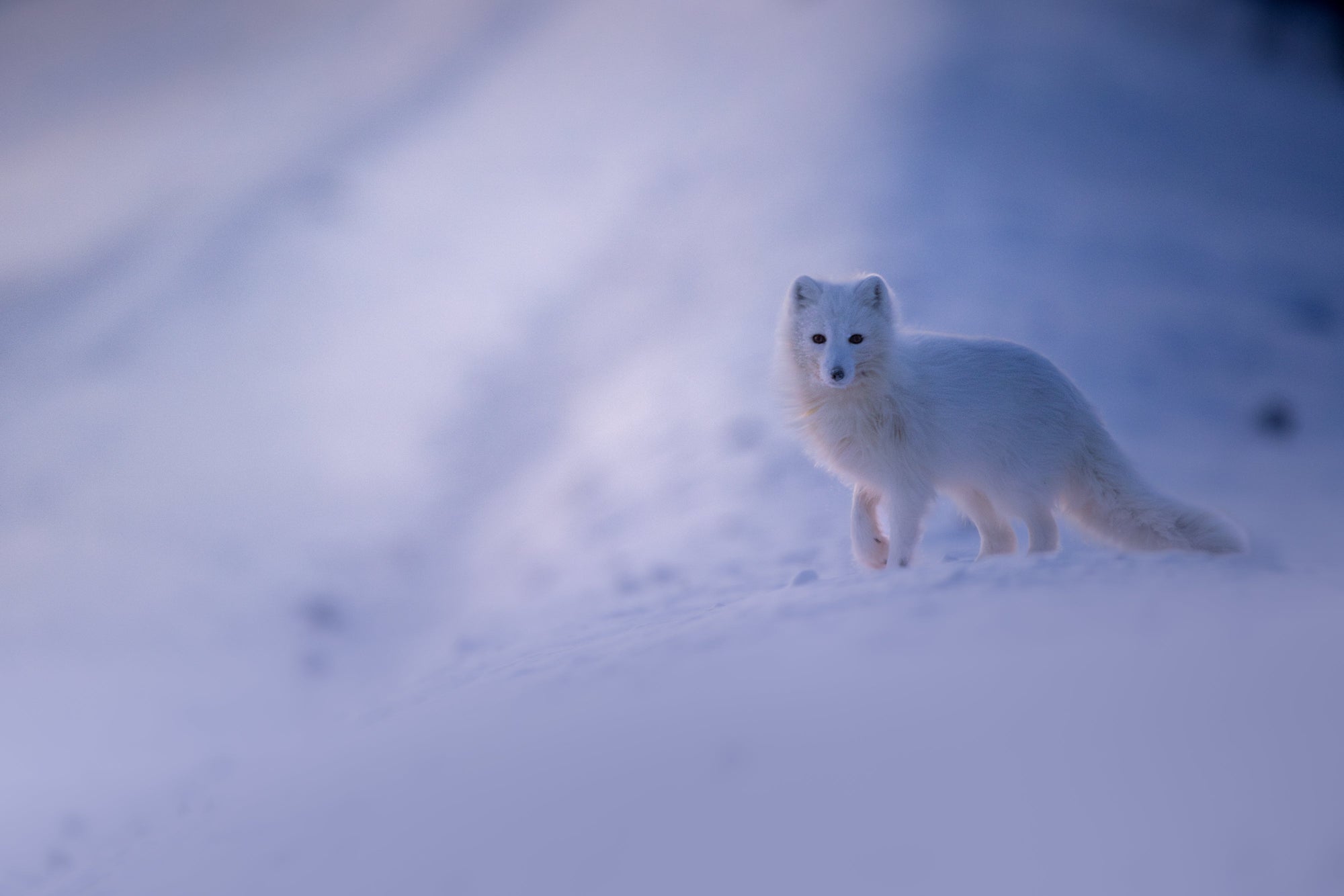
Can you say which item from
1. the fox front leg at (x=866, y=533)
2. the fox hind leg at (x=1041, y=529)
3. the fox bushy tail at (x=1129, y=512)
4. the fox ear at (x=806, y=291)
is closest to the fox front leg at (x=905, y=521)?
the fox front leg at (x=866, y=533)

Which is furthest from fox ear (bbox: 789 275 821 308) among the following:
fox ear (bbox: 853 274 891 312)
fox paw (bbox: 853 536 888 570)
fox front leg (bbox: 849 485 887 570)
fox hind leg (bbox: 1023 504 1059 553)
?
fox hind leg (bbox: 1023 504 1059 553)

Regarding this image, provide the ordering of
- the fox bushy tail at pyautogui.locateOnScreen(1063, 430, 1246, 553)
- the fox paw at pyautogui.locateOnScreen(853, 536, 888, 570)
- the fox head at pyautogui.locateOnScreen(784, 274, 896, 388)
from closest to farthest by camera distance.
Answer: the fox bushy tail at pyautogui.locateOnScreen(1063, 430, 1246, 553) < the fox head at pyautogui.locateOnScreen(784, 274, 896, 388) < the fox paw at pyautogui.locateOnScreen(853, 536, 888, 570)

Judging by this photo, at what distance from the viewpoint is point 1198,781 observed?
4.12ft

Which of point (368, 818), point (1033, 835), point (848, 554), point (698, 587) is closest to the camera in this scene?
point (1033, 835)

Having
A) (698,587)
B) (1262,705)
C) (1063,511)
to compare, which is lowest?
(1262,705)

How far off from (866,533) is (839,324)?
→ 0.77m

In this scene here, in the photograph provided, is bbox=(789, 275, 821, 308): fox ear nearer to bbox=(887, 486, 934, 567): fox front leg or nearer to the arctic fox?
the arctic fox

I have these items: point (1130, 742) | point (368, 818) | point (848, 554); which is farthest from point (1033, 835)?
point (848, 554)

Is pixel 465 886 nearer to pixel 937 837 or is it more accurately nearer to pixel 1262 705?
pixel 937 837

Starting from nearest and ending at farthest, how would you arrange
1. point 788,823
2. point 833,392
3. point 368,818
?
point 788,823, point 368,818, point 833,392

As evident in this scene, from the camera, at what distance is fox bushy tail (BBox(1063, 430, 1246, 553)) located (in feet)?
8.15

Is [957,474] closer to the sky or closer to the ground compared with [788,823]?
closer to the sky

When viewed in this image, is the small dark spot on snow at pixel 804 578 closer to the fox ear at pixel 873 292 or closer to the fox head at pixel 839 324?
the fox head at pixel 839 324

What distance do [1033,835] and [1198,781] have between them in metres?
0.28
